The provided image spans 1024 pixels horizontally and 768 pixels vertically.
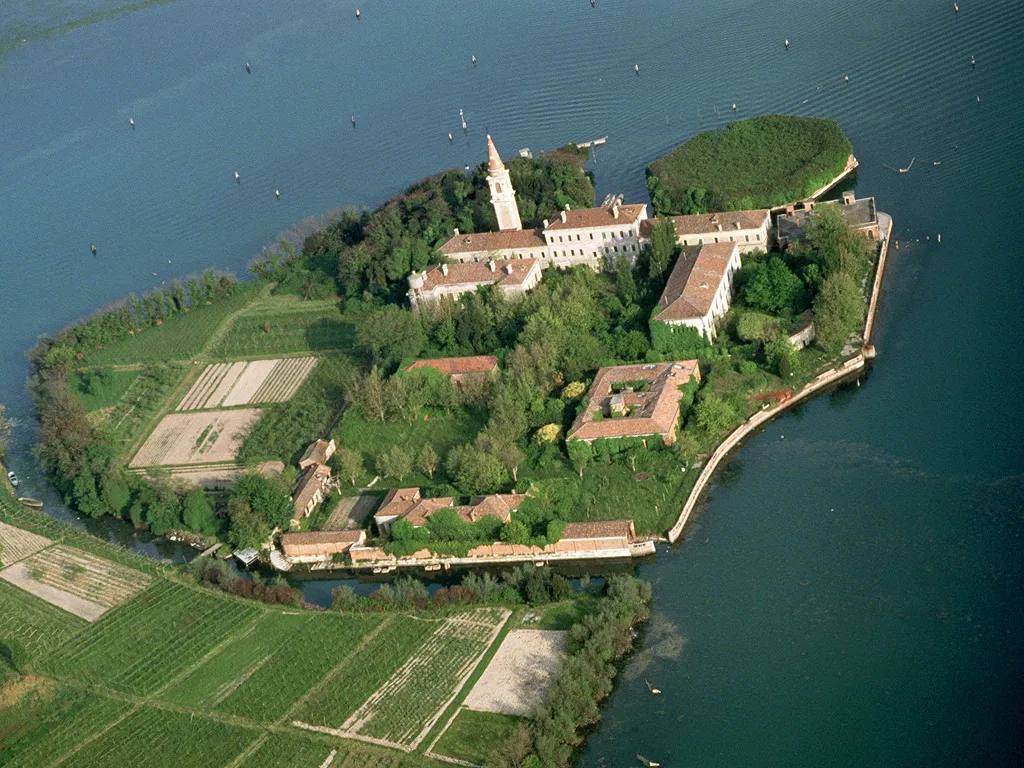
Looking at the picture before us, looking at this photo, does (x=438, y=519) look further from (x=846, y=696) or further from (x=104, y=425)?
(x=104, y=425)

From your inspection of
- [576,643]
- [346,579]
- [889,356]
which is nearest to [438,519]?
[346,579]

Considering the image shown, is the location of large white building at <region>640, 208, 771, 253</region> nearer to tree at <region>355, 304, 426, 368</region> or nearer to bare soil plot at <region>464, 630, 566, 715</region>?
tree at <region>355, 304, 426, 368</region>

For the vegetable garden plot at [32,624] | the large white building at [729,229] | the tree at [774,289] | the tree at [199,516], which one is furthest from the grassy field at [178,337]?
the tree at [774,289]

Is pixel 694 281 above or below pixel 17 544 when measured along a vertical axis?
above

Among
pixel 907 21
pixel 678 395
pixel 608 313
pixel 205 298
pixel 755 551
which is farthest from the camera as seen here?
pixel 907 21

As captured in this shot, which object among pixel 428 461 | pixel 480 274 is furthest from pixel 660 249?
pixel 428 461

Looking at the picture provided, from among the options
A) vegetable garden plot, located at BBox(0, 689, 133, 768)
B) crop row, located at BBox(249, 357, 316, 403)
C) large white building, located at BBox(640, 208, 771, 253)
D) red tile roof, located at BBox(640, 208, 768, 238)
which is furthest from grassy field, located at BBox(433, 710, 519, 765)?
large white building, located at BBox(640, 208, 771, 253)

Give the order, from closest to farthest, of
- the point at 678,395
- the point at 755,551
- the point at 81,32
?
the point at 755,551 < the point at 678,395 < the point at 81,32

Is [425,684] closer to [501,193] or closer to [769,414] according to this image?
[769,414]
